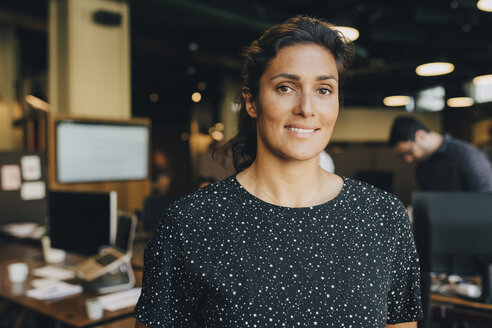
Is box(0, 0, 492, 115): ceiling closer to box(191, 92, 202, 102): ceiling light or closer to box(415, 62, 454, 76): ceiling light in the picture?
box(191, 92, 202, 102): ceiling light

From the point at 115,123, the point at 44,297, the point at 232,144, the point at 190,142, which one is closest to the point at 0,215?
the point at 115,123

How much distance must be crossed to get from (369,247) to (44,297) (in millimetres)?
1884

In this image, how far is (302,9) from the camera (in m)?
6.62

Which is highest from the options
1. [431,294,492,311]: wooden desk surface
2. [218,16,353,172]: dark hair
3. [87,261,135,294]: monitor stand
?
[218,16,353,172]: dark hair

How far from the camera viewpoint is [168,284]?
981 mm

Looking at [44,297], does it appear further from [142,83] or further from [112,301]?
[142,83]

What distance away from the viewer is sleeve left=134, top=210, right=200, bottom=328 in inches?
38.5

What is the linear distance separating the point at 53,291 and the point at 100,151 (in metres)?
2.36

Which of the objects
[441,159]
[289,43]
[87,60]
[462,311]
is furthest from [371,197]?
[87,60]

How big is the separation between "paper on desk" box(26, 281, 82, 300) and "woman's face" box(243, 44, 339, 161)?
177 cm

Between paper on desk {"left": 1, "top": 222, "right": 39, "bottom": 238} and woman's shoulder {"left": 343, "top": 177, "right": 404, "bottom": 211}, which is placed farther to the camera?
paper on desk {"left": 1, "top": 222, "right": 39, "bottom": 238}

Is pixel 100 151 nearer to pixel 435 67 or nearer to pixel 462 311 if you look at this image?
pixel 462 311

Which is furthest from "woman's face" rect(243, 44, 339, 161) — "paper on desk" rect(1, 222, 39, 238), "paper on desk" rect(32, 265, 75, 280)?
"paper on desk" rect(1, 222, 39, 238)

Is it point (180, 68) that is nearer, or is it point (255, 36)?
point (255, 36)
